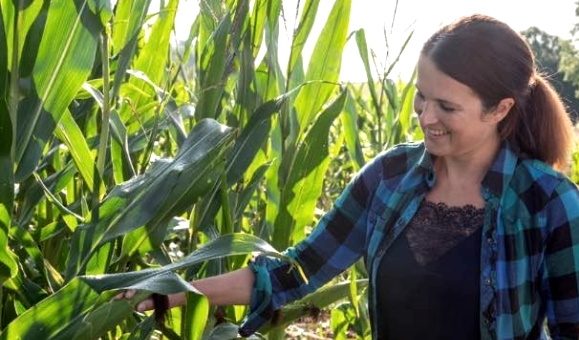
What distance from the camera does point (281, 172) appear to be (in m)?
1.96

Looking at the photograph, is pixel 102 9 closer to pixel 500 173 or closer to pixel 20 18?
pixel 20 18

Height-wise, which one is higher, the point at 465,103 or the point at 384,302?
the point at 465,103

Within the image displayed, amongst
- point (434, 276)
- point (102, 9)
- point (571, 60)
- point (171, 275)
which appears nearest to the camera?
point (171, 275)

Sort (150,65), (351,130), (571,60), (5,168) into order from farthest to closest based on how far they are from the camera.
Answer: (571,60) < (351,130) < (150,65) < (5,168)

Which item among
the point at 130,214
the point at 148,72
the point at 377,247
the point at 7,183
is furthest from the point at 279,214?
the point at 7,183

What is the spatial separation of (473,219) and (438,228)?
7 cm

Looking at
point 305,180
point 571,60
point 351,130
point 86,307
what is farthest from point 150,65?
point 571,60

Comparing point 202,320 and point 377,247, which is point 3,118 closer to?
point 202,320

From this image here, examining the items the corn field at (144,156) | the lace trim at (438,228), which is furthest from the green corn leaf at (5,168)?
the lace trim at (438,228)

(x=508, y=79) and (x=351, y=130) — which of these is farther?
(x=351, y=130)

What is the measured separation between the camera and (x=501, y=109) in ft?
5.68

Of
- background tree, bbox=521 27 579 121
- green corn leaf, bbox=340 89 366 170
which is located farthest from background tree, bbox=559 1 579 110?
green corn leaf, bbox=340 89 366 170

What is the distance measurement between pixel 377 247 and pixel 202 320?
1.43 feet

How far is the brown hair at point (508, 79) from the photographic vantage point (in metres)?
1.70
